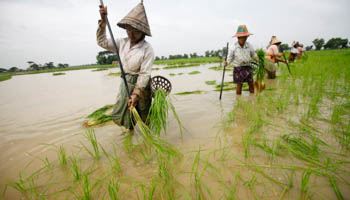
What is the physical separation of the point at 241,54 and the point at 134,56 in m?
2.63

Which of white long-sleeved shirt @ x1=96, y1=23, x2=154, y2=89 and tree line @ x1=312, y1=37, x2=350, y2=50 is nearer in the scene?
white long-sleeved shirt @ x1=96, y1=23, x2=154, y2=89

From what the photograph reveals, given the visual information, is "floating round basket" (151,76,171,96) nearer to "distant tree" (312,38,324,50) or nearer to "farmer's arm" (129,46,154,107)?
"farmer's arm" (129,46,154,107)

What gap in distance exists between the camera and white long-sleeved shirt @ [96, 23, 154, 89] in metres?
1.77

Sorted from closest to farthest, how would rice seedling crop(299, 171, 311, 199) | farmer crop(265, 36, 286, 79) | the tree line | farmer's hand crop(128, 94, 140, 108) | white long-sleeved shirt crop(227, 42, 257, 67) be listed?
Answer: rice seedling crop(299, 171, 311, 199) → farmer's hand crop(128, 94, 140, 108) → white long-sleeved shirt crop(227, 42, 257, 67) → farmer crop(265, 36, 286, 79) → the tree line

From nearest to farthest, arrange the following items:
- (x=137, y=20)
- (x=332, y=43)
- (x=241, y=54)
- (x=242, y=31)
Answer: (x=137, y=20) → (x=242, y=31) → (x=241, y=54) → (x=332, y=43)

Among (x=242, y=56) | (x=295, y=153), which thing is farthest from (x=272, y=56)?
(x=295, y=153)

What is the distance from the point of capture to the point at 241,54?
135 inches

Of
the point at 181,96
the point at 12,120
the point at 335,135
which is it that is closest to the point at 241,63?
the point at 181,96

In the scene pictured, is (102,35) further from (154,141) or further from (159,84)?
(154,141)

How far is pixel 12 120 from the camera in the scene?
3117 mm

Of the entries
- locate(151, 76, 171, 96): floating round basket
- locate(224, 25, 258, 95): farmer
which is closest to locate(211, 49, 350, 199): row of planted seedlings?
locate(151, 76, 171, 96): floating round basket

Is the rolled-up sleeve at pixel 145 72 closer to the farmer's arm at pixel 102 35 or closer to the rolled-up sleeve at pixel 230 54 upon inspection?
the farmer's arm at pixel 102 35

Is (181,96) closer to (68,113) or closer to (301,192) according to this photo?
(68,113)

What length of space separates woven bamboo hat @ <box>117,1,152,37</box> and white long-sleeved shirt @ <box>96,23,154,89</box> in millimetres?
186
